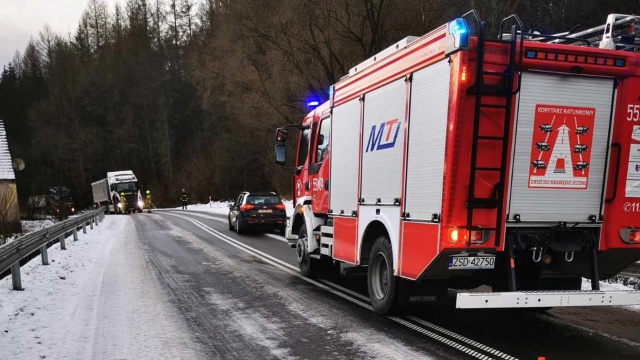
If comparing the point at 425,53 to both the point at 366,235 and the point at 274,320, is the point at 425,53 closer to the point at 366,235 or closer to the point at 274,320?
the point at 366,235

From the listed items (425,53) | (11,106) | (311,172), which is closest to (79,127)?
(11,106)

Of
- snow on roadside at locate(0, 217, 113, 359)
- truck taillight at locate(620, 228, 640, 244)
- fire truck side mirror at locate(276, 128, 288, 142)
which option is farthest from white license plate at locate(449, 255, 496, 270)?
fire truck side mirror at locate(276, 128, 288, 142)

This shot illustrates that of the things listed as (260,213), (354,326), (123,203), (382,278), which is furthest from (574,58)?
(123,203)

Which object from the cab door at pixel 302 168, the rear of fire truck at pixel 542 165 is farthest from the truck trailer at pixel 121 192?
the rear of fire truck at pixel 542 165

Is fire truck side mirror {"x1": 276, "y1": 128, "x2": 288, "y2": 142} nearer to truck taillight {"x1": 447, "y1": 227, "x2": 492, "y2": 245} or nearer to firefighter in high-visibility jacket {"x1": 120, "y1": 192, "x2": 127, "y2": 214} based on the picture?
truck taillight {"x1": 447, "y1": 227, "x2": 492, "y2": 245}

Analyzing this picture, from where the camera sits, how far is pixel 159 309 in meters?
6.48

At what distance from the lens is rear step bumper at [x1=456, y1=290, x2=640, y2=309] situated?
4.65m

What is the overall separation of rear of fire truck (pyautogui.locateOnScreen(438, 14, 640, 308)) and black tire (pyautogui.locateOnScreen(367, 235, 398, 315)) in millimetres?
895

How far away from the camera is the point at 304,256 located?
898 cm

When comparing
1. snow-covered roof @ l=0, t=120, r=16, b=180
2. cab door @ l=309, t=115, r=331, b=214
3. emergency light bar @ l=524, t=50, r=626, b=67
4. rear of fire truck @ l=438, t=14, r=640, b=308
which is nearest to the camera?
rear of fire truck @ l=438, t=14, r=640, b=308

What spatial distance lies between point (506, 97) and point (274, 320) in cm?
362

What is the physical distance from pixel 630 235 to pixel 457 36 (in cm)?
283

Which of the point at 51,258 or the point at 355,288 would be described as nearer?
the point at 355,288

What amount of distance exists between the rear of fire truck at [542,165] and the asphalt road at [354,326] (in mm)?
573
